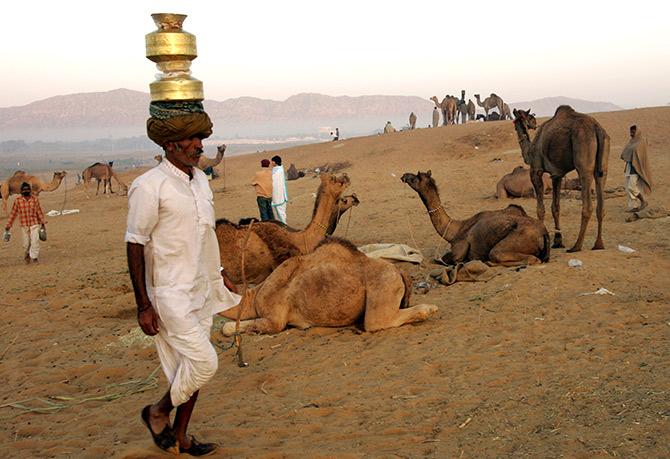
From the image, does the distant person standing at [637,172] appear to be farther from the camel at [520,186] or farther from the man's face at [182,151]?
the man's face at [182,151]

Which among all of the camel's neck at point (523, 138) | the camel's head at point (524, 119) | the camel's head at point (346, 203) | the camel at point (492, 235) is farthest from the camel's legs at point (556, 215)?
the camel's head at point (346, 203)

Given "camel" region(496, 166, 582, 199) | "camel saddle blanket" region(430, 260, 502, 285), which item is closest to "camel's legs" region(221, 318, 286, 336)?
"camel saddle blanket" region(430, 260, 502, 285)

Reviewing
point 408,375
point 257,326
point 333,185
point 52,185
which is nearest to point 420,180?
point 333,185

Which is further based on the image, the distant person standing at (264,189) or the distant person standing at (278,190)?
the distant person standing at (264,189)

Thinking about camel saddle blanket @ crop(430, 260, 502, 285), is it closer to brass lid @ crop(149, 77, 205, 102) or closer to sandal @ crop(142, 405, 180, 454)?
sandal @ crop(142, 405, 180, 454)

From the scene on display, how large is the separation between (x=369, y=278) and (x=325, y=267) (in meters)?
0.47

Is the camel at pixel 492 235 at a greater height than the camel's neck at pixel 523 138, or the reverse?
the camel's neck at pixel 523 138

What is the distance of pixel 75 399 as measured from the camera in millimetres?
5898

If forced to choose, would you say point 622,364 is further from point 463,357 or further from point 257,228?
point 257,228

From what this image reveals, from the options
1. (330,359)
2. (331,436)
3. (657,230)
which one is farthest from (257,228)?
(657,230)

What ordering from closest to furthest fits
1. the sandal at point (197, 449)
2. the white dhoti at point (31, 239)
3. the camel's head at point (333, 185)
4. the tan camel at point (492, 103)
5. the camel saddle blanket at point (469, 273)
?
the sandal at point (197, 449)
the camel saddle blanket at point (469, 273)
the camel's head at point (333, 185)
the white dhoti at point (31, 239)
the tan camel at point (492, 103)

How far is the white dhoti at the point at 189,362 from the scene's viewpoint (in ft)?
A: 13.3

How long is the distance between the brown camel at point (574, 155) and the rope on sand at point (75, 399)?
6877 mm

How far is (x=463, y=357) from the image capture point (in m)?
6.01
